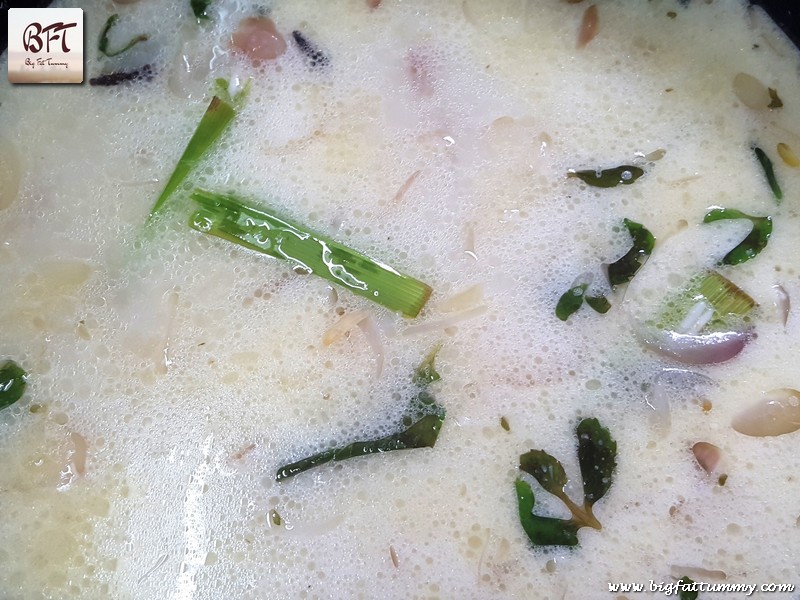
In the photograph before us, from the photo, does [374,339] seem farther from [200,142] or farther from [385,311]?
[200,142]

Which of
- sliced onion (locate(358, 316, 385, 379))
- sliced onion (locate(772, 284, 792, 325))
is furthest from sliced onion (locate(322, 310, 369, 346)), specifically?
sliced onion (locate(772, 284, 792, 325))

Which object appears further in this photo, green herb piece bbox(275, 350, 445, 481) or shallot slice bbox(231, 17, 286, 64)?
shallot slice bbox(231, 17, 286, 64)

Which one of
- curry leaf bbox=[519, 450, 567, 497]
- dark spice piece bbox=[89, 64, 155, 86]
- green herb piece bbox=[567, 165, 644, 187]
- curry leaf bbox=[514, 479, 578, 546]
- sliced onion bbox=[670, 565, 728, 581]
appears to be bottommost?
curry leaf bbox=[514, 479, 578, 546]

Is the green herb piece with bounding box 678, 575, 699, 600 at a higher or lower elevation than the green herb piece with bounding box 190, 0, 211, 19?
lower

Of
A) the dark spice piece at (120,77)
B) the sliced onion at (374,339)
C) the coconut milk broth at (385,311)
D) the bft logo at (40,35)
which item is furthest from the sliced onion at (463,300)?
the bft logo at (40,35)

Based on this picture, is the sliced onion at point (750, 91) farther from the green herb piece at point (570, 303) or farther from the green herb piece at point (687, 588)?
the green herb piece at point (687, 588)

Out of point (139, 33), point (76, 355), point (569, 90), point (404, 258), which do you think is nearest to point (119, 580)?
point (76, 355)

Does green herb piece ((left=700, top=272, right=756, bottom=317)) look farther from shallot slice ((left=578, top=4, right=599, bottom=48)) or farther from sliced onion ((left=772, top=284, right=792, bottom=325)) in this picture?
shallot slice ((left=578, top=4, right=599, bottom=48))
